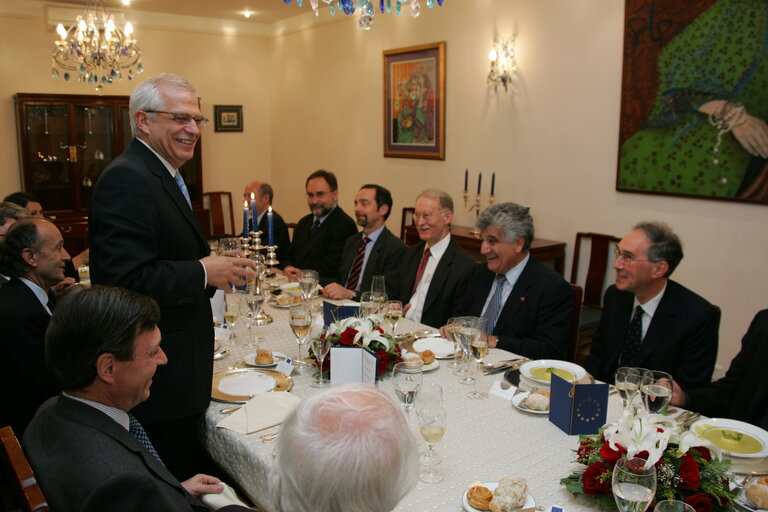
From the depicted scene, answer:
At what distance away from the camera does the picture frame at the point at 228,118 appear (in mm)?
8320

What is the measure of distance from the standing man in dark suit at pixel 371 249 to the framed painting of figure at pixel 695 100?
1753mm

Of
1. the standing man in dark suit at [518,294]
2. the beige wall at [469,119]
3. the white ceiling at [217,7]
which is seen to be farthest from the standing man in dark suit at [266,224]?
the white ceiling at [217,7]

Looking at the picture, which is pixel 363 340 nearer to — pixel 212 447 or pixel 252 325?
pixel 212 447

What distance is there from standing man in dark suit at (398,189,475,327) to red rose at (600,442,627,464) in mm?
2040

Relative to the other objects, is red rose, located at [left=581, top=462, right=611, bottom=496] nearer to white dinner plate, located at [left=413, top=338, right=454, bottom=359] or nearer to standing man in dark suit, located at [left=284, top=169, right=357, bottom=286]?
white dinner plate, located at [left=413, top=338, right=454, bottom=359]

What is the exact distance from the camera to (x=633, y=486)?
128 cm

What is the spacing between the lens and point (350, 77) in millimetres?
7211

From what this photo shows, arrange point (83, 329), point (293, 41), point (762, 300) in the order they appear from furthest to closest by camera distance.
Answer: point (293, 41), point (762, 300), point (83, 329)

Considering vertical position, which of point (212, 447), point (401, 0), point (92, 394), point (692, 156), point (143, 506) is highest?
point (401, 0)

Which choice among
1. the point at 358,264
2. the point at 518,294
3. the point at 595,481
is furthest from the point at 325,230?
the point at 595,481

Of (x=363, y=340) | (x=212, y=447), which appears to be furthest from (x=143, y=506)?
(x=363, y=340)

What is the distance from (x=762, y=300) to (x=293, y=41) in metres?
6.22

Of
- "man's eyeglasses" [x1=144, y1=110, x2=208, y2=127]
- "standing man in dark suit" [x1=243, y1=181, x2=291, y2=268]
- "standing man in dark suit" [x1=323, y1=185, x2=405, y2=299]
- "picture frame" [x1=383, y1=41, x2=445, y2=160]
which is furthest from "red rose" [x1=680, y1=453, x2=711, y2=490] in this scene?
"picture frame" [x1=383, y1=41, x2=445, y2=160]

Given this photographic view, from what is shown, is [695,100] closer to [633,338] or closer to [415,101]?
[633,338]
